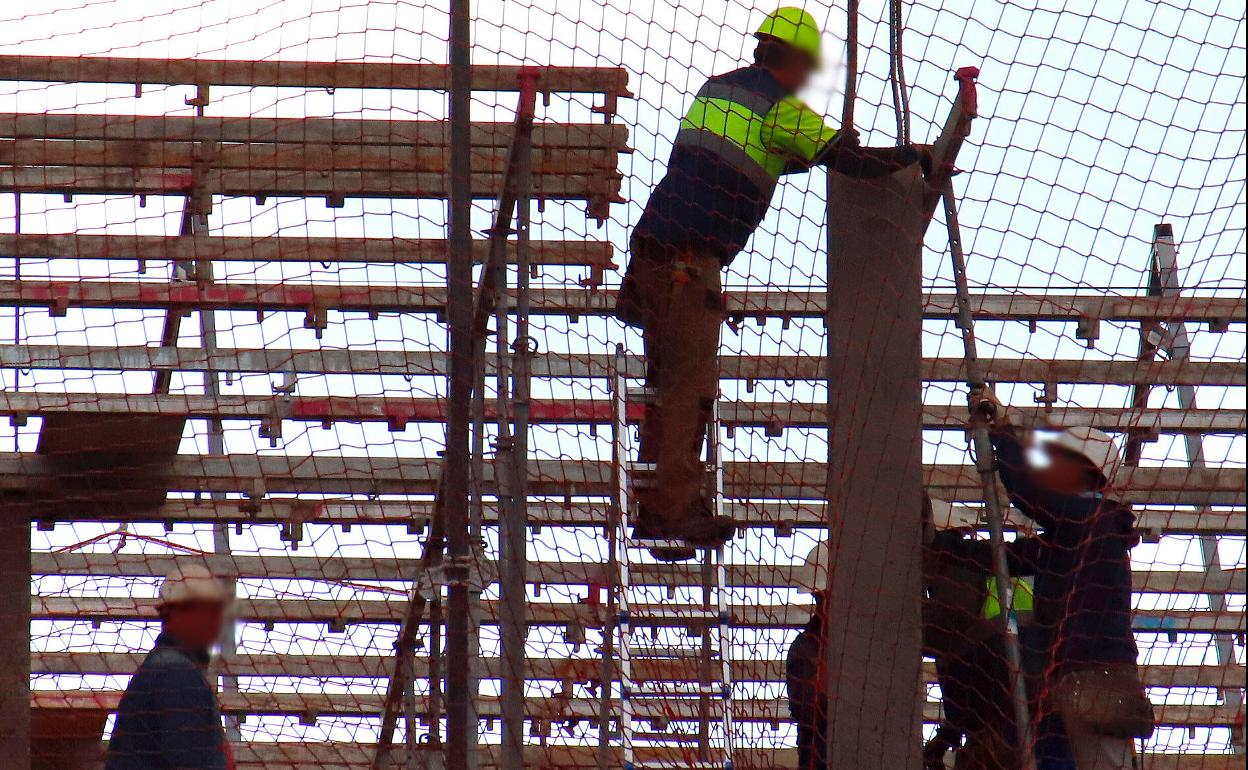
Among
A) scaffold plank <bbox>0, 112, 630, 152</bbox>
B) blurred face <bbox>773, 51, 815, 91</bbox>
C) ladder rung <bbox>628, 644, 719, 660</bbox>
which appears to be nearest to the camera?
blurred face <bbox>773, 51, 815, 91</bbox>

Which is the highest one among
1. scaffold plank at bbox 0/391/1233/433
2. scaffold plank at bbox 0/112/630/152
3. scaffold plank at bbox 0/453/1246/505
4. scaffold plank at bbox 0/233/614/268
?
scaffold plank at bbox 0/112/630/152

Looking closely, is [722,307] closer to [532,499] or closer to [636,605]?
[636,605]

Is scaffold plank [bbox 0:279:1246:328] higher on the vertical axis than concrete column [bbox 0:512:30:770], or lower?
higher

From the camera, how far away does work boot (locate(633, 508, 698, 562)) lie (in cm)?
727

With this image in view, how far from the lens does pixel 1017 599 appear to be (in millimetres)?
6660

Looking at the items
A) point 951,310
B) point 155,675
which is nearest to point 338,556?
point 951,310

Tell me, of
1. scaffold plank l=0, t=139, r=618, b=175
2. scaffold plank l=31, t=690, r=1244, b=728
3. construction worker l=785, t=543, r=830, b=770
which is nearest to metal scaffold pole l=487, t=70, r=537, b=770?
construction worker l=785, t=543, r=830, b=770

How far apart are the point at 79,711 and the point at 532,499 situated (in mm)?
2568

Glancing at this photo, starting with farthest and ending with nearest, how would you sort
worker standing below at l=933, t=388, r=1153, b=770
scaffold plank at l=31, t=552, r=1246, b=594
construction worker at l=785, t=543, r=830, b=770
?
1. scaffold plank at l=31, t=552, r=1246, b=594
2. construction worker at l=785, t=543, r=830, b=770
3. worker standing below at l=933, t=388, r=1153, b=770

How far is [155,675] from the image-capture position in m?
5.52

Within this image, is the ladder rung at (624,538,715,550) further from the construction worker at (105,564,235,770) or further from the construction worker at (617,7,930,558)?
the construction worker at (105,564,235,770)

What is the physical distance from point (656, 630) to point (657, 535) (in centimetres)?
83

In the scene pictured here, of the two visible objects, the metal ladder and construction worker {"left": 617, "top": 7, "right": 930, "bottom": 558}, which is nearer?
the metal ladder

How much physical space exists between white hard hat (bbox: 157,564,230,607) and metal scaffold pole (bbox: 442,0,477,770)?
76 cm
